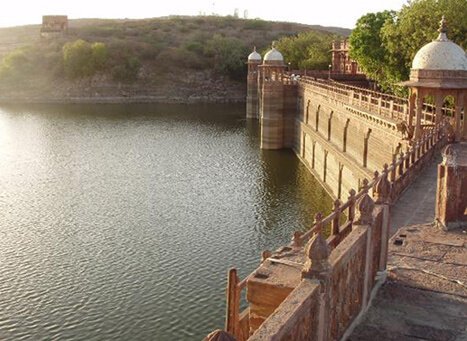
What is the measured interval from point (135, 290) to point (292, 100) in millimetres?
35718

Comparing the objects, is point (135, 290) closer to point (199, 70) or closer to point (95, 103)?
point (95, 103)

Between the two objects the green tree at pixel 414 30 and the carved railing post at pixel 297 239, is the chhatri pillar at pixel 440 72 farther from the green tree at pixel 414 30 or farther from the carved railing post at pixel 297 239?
the carved railing post at pixel 297 239

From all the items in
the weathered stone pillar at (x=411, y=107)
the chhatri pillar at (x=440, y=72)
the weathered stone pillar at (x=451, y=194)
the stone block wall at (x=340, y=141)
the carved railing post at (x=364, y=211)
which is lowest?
the stone block wall at (x=340, y=141)

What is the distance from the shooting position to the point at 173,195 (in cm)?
3272

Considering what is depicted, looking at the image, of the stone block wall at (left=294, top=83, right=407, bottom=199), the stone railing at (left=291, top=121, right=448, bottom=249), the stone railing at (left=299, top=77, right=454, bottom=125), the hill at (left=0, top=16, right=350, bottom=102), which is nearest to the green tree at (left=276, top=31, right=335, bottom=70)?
the hill at (left=0, top=16, right=350, bottom=102)

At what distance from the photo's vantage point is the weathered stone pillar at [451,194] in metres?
13.2

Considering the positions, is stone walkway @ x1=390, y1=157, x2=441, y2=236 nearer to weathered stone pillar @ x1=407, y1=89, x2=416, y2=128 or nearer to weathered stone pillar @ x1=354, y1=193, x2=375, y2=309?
weathered stone pillar @ x1=354, y1=193, x2=375, y2=309

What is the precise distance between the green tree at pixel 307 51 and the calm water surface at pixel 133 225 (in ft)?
88.0

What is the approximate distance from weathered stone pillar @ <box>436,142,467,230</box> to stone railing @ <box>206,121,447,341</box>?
107 inches

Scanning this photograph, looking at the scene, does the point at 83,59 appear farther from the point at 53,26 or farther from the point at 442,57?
the point at 442,57

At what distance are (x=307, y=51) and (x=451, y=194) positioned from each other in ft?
229

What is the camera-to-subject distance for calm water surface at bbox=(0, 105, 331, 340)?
1881 centimetres

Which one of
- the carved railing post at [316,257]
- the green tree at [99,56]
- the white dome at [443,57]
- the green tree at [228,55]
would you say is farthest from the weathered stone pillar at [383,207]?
the green tree at [99,56]

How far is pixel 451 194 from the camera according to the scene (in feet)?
43.6
